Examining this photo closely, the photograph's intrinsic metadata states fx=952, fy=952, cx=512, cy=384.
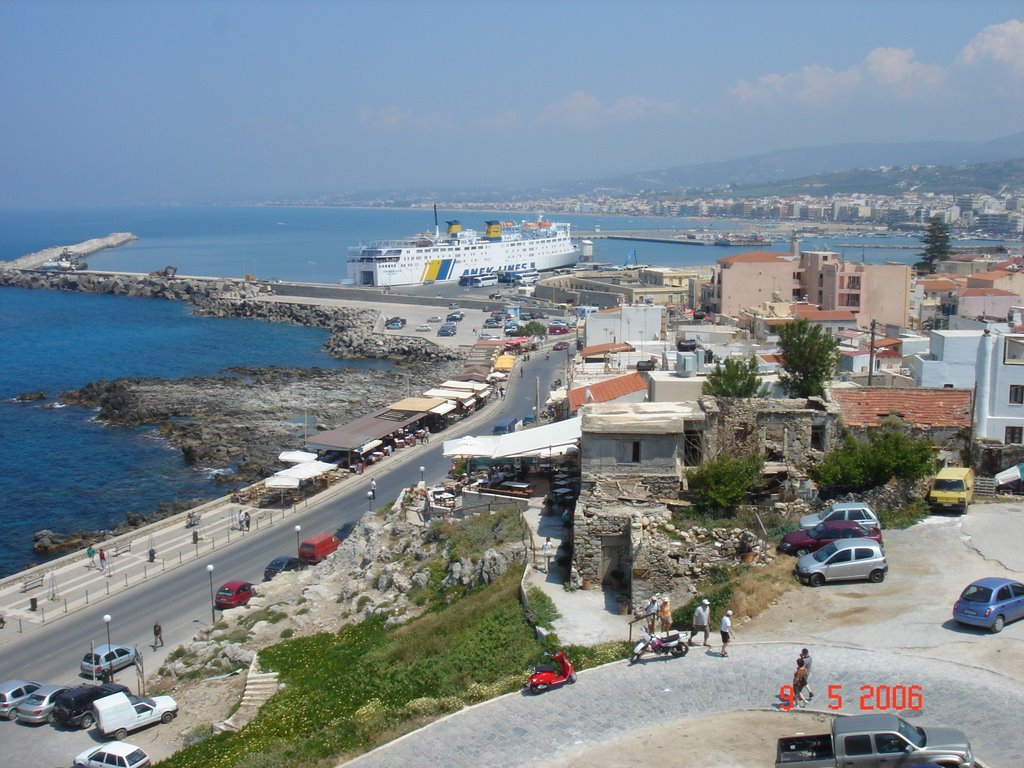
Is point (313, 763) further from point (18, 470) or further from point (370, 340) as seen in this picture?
point (370, 340)

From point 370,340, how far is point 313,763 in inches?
1825

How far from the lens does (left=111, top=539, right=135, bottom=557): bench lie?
19.7 meters

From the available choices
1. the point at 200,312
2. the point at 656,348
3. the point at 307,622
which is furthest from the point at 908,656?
the point at 200,312

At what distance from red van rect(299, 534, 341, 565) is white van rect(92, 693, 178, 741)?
570 centimetres

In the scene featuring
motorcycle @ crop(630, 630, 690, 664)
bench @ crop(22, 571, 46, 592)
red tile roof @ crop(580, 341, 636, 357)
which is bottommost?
bench @ crop(22, 571, 46, 592)

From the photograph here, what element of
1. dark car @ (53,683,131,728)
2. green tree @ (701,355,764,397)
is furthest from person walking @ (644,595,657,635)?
green tree @ (701,355,764,397)

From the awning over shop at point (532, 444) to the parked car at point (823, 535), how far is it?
18.8ft

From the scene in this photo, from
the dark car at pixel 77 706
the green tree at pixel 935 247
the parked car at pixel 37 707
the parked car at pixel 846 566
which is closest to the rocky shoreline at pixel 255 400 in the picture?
the parked car at pixel 37 707

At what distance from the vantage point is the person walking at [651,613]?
9.65 meters

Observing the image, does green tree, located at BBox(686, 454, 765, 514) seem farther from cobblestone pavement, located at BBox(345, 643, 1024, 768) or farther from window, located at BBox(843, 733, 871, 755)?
window, located at BBox(843, 733, 871, 755)

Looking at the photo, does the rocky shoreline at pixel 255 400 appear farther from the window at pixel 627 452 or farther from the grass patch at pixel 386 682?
the window at pixel 627 452

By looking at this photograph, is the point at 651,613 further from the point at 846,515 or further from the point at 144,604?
the point at 144,604

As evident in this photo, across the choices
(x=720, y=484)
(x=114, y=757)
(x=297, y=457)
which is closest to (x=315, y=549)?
(x=114, y=757)

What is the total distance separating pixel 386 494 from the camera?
22.5 meters
